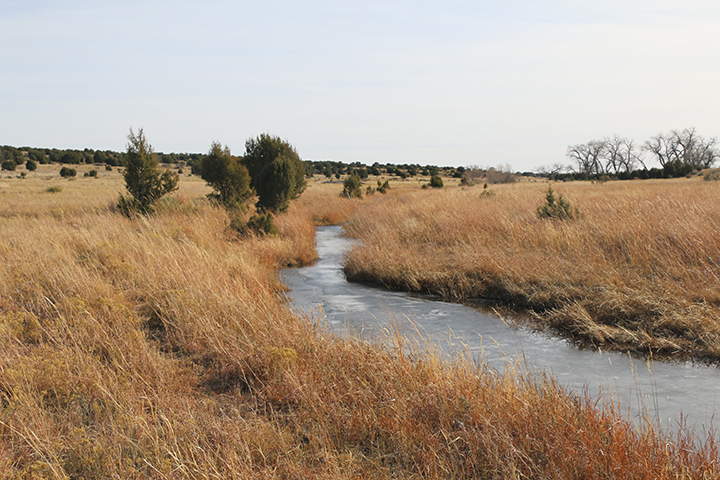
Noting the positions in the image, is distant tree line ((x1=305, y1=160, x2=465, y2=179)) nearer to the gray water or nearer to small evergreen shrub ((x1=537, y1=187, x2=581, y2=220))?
small evergreen shrub ((x1=537, y1=187, x2=581, y2=220))

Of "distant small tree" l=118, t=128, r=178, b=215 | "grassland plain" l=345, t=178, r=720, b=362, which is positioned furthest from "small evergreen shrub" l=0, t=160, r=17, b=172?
"grassland plain" l=345, t=178, r=720, b=362

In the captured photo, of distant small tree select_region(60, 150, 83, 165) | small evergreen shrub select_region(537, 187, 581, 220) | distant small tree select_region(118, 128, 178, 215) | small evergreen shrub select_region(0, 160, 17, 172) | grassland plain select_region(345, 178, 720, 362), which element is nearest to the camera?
grassland plain select_region(345, 178, 720, 362)

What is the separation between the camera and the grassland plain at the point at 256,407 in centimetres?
296

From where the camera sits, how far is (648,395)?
4.53m

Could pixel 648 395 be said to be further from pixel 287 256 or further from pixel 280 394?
pixel 287 256

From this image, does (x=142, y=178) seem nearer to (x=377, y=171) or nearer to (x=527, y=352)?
(x=527, y=352)

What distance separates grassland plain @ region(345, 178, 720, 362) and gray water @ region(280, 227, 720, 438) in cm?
44

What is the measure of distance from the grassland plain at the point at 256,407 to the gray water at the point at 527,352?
0.38 metres

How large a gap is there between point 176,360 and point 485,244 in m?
8.00

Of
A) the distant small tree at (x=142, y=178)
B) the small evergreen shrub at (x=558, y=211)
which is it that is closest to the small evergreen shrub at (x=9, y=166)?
the distant small tree at (x=142, y=178)

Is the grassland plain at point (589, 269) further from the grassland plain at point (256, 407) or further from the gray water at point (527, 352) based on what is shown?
the grassland plain at point (256, 407)

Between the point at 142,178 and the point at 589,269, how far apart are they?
45.2ft

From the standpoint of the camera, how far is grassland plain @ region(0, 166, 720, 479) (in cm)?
296

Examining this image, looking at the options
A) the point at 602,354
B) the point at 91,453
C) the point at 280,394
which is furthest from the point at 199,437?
the point at 602,354
